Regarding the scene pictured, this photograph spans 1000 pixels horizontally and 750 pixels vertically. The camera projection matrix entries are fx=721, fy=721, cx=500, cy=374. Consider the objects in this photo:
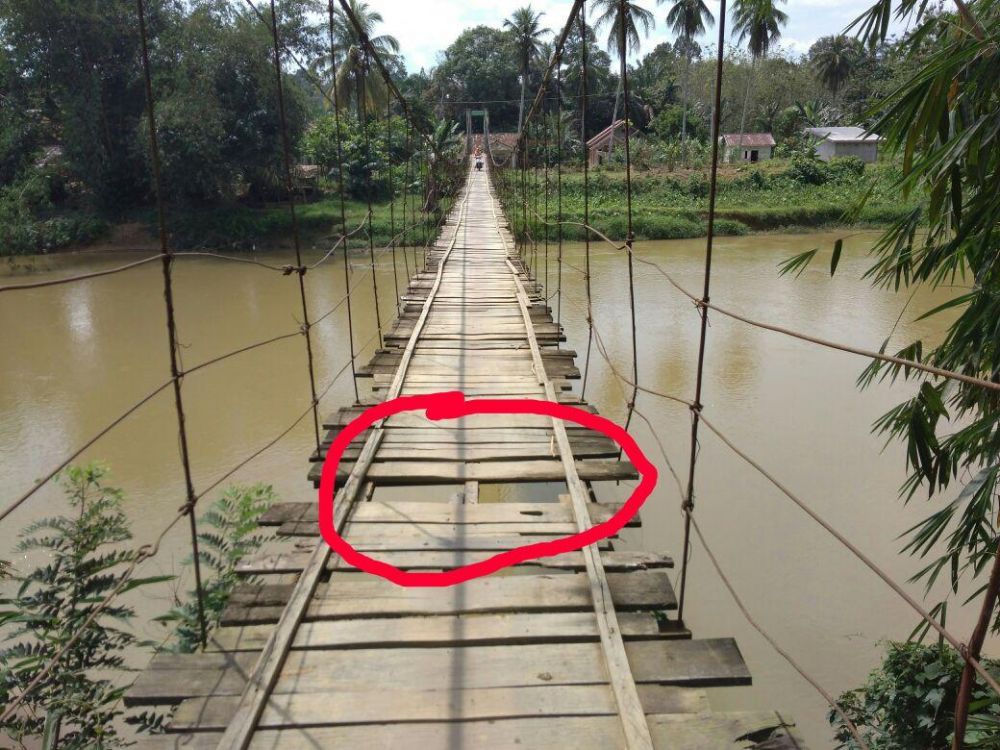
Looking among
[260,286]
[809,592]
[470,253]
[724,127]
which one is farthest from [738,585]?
[724,127]

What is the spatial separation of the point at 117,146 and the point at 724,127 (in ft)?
63.6

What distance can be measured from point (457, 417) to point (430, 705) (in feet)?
4.24

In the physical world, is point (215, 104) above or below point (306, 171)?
above

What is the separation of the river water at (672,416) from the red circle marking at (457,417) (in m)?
1.40

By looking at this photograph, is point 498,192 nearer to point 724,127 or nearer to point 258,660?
point 258,660

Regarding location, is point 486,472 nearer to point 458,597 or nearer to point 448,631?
point 458,597

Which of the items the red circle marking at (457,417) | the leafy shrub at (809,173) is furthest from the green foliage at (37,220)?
the leafy shrub at (809,173)

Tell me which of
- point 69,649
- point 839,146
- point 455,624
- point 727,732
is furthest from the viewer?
point 839,146

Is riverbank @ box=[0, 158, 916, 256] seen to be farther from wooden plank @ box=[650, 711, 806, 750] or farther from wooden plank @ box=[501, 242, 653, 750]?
wooden plank @ box=[650, 711, 806, 750]

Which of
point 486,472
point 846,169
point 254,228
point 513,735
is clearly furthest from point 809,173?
point 513,735

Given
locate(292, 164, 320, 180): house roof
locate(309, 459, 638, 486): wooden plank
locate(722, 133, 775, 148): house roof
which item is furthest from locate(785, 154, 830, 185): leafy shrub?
locate(309, 459, 638, 486): wooden plank

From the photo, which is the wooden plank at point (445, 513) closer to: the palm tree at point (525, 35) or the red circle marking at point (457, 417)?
the red circle marking at point (457, 417)

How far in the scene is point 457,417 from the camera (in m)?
2.36

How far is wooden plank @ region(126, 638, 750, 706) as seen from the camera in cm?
115
